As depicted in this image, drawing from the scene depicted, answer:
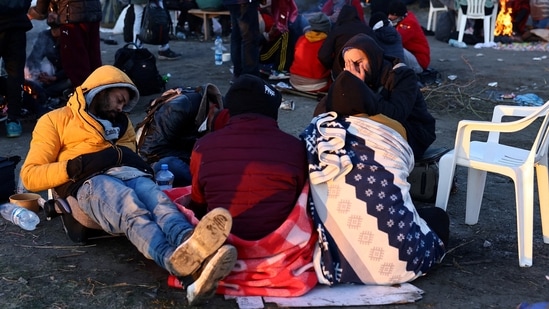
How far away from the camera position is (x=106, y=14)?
14.7 meters

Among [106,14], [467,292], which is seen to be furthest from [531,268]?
[106,14]

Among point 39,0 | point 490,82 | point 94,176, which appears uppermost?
point 39,0

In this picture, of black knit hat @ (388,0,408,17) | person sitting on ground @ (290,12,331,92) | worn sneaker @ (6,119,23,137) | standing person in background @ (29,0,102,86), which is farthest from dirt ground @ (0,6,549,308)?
black knit hat @ (388,0,408,17)

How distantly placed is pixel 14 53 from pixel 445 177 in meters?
4.27

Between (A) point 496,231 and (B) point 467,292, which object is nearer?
(B) point 467,292

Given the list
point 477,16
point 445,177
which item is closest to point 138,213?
point 445,177

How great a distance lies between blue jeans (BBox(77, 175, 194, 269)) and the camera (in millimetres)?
3717

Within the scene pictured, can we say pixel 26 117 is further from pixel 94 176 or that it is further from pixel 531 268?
pixel 531 268

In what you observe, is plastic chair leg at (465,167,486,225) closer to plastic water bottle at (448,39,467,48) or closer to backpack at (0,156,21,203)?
backpack at (0,156,21,203)

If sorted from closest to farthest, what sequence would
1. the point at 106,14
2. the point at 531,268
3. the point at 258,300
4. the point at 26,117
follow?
the point at 258,300 → the point at 531,268 → the point at 26,117 → the point at 106,14

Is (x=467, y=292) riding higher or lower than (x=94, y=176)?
lower

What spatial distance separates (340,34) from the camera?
805 cm

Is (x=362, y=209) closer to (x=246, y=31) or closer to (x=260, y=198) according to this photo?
(x=260, y=198)

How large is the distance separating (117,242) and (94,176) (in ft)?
1.48
